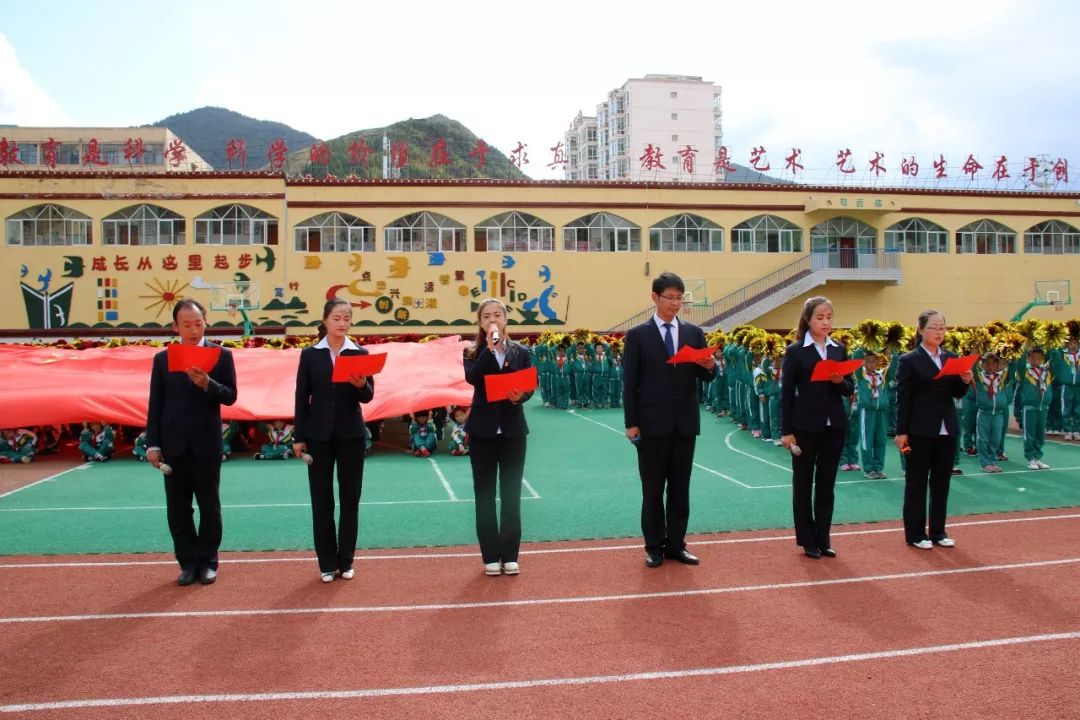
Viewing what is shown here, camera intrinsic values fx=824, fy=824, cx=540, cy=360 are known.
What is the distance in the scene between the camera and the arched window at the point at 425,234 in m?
34.4

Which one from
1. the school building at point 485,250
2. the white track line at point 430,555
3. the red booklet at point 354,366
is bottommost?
the white track line at point 430,555

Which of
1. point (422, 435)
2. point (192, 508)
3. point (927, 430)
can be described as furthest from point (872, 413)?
point (192, 508)

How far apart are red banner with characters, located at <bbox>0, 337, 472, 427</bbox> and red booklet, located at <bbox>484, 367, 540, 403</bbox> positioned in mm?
5968

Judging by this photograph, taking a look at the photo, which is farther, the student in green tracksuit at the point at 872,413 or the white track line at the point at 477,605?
the student in green tracksuit at the point at 872,413

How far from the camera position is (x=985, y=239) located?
37.7 metres

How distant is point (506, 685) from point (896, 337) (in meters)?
7.41

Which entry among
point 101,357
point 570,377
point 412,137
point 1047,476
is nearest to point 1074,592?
point 1047,476

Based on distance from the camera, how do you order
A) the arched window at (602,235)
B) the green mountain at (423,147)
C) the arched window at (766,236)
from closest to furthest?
the arched window at (602,235), the arched window at (766,236), the green mountain at (423,147)

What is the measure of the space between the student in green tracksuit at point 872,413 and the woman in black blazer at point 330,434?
656 cm

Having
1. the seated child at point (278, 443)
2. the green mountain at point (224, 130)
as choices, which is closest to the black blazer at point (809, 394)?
the seated child at point (278, 443)

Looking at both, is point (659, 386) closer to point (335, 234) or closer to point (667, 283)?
point (667, 283)

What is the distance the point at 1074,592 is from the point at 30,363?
14.7 metres

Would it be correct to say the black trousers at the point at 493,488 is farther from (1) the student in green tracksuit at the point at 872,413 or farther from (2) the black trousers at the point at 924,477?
(1) the student in green tracksuit at the point at 872,413

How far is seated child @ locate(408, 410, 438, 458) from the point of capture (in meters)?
11.8
